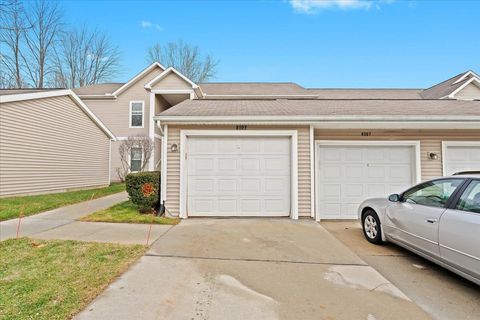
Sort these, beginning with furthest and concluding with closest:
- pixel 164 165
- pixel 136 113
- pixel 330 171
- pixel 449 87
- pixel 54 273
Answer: pixel 136 113, pixel 449 87, pixel 330 171, pixel 164 165, pixel 54 273

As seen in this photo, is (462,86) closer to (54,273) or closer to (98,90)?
(54,273)

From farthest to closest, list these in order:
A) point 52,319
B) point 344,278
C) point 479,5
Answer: point 479,5 → point 344,278 → point 52,319

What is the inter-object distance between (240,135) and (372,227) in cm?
387

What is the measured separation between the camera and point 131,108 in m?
17.1

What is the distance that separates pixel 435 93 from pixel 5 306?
21403mm

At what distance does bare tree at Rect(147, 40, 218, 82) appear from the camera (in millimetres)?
27391

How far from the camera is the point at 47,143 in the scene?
1046 centimetres

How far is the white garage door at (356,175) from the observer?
701cm

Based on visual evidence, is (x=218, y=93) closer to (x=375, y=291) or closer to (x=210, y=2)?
(x=210, y=2)

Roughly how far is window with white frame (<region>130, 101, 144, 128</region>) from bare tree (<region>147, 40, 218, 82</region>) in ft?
37.9

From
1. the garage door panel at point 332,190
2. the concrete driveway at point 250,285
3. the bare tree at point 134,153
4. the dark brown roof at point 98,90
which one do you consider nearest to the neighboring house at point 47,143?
the bare tree at point 134,153

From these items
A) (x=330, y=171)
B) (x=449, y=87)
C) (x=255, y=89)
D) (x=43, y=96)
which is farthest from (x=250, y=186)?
(x=449, y=87)

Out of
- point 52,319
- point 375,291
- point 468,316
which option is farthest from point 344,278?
point 52,319

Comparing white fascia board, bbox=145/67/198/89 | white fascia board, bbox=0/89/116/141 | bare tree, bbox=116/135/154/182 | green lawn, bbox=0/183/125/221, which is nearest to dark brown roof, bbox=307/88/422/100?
white fascia board, bbox=145/67/198/89
